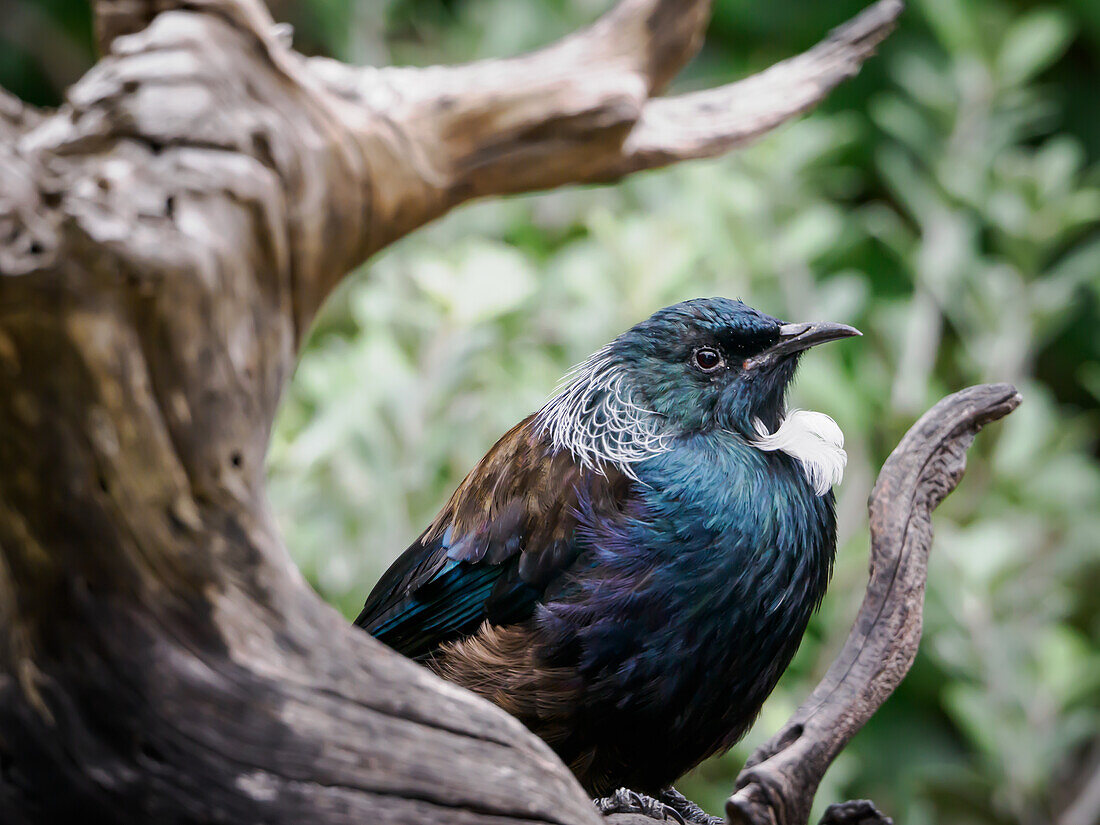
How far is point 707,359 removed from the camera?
1397mm

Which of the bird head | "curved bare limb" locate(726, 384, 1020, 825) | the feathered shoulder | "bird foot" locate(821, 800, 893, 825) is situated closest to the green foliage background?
the feathered shoulder

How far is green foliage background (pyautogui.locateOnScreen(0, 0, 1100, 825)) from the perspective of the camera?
2.14 metres

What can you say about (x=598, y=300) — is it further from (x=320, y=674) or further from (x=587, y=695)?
(x=320, y=674)

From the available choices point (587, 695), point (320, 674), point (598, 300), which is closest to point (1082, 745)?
point (598, 300)

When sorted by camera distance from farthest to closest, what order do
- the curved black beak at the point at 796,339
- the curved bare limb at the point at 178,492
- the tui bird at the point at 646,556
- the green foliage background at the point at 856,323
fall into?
the green foliage background at the point at 856,323 < the curved black beak at the point at 796,339 < the tui bird at the point at 646,556 < the curved bare limb at the point at 178,492

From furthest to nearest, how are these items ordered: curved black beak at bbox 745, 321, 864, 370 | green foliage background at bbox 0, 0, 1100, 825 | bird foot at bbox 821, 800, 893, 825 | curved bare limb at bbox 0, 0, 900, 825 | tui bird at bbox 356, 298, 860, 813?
green foliage background at bbox 0, 0, 1100, 825
curved black beak at bbox 745, 321, 864, 370
tui bird at bbox 356, 298, 860, 813
bird foot at bbox 821, 800, 893, 825
curved bare limb at bbox 0, 0, 900, 825

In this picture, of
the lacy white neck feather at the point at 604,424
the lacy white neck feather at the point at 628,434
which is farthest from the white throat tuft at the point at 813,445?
the lacy white neck feather at the point at 604,424

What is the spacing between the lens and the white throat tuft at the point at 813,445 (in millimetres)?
1375

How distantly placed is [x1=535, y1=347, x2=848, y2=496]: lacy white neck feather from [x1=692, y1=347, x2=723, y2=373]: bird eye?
8 cm

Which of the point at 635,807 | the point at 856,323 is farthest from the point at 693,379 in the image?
the point at 856,323

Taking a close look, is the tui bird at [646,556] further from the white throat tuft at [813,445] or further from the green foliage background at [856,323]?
the green foliage background at [856,323]

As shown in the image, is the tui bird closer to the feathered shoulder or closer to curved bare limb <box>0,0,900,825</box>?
the feathered shoulder

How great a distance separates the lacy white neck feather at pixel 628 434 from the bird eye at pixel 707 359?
85 millimetres

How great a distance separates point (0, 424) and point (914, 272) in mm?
2328
